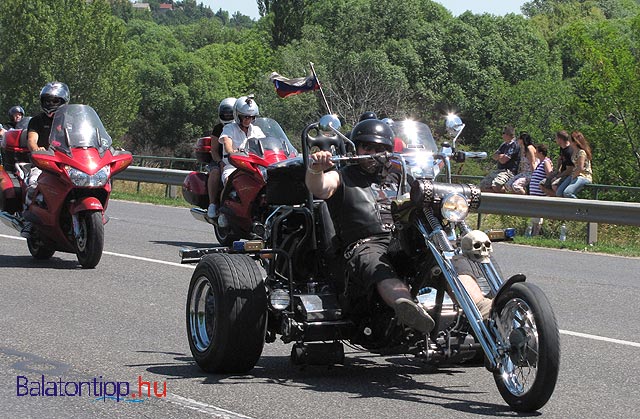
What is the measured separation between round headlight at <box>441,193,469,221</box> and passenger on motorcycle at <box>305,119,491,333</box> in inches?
19.8

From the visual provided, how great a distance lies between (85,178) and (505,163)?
8852mm

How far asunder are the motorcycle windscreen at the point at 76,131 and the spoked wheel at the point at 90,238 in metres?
0.75

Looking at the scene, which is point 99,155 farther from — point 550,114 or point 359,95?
point 550,114

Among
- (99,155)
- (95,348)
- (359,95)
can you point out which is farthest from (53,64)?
(95,348)

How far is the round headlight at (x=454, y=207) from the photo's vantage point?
6.51 metres

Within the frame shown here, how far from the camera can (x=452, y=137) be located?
27.3 feet

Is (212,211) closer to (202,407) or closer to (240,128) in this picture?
(240,128)

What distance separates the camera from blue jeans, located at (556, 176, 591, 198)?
17.9 m

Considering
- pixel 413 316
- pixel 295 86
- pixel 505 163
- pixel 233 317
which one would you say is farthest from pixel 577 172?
pixel 413 316

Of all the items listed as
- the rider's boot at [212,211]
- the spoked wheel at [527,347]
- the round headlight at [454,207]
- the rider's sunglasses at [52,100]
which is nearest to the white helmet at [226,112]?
the rider's boot at [212,211]

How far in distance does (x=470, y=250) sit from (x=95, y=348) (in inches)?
121

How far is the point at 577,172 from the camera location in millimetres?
18031

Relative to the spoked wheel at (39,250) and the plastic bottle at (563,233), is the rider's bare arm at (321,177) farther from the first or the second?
the plastic bottle at (563,233)

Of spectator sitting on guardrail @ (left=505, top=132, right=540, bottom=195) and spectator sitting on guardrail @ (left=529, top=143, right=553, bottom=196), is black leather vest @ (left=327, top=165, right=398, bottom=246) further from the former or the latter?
spectator sitting on guardrail @ (left=505, top=132, right=540, bottom=195)
